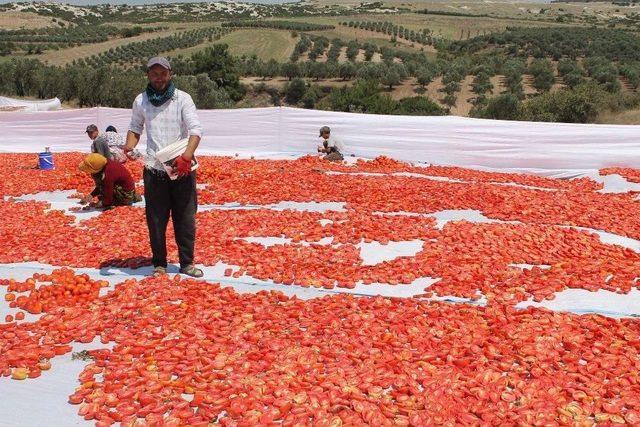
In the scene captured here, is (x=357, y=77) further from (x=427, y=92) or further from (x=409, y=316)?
(x=409, y=316)

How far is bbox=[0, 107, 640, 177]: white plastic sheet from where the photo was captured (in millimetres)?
13664

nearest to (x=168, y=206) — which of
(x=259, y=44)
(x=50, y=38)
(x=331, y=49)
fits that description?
(x=331, y=49)

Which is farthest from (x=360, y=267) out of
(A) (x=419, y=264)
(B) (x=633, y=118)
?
(B) (x=633, y=118)

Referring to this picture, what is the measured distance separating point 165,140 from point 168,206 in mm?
712

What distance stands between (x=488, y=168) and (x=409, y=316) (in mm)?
10447

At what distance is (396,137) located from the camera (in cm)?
1548

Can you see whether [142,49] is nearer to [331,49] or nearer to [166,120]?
[331,49]

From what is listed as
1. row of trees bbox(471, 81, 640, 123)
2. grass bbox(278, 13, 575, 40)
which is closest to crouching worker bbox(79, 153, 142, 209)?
row of trees bbox(471, 81, 640, 123)

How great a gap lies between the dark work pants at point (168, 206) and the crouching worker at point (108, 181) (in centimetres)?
391

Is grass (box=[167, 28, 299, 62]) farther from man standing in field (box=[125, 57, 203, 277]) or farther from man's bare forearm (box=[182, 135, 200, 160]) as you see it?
man's bare forearm (box=[182, 135, 200, 160])

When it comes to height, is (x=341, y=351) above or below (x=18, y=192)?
above

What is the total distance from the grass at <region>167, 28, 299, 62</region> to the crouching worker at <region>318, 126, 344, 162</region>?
5597 centimetres

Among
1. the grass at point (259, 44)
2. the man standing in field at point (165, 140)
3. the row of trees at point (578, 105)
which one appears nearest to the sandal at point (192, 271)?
the man standing in field at point (165, 140)

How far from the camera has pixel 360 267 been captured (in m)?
6.55
